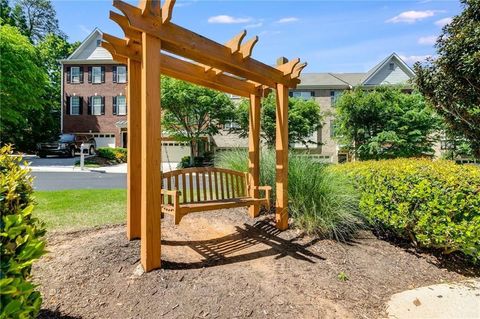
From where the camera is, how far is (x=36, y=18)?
31.2 metres

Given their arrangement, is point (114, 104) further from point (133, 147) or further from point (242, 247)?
point (242, 247)

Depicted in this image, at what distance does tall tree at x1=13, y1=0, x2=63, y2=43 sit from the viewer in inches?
1153

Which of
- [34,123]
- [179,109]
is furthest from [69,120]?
[179,109]

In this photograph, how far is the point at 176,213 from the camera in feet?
10.9

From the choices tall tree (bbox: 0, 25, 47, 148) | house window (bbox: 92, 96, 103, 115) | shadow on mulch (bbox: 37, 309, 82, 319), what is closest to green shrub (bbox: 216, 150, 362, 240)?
shadow on mulch (bbox: 37, 309, 82, 319)

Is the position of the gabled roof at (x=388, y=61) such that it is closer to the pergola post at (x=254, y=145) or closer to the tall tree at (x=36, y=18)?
the pergola post at (x=254, y=145)

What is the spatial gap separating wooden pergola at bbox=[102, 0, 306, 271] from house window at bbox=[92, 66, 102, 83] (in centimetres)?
2389

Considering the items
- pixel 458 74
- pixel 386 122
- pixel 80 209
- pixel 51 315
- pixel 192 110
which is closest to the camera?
pixel 51 315

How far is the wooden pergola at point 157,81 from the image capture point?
2.89 m

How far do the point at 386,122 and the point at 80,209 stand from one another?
13.8 m

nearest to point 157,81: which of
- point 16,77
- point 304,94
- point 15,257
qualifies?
point 15,257

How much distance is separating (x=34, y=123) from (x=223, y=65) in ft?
89.1

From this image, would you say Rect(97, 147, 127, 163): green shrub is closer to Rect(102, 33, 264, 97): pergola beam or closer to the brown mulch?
the brown mulch

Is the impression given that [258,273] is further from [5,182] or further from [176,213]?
[5,182]
